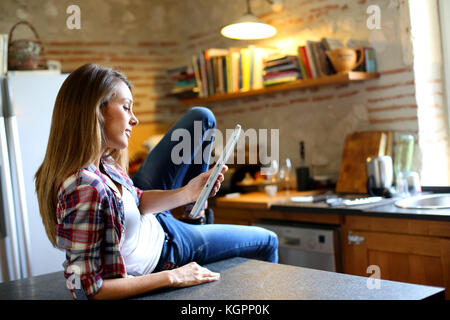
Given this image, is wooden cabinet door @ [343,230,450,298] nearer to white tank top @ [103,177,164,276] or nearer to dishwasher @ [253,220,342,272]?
dishwasher @ [253,220,342,272]

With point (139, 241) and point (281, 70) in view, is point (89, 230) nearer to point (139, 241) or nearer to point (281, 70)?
point (139, 241)

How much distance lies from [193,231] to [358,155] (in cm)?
153

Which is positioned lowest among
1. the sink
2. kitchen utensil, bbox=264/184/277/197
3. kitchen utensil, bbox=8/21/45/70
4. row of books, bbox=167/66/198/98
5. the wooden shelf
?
the sink

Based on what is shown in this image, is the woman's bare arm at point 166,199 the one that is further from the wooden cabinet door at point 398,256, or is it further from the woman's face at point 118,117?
the wooden cabinet door at point 398,256

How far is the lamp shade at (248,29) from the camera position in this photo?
2984mm

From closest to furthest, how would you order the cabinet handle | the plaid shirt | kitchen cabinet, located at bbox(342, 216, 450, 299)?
the plaid shirt < kitchen cabinet, located at bbox(342, 216, 450, 299) < the cabinet handle

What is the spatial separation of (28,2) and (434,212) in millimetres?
3349

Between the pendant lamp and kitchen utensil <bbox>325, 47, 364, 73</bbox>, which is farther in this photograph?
the pendant lamp

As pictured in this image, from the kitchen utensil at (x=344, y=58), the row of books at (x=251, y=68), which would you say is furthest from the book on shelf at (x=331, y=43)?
the kitchen utensil at (x=344, y=58)

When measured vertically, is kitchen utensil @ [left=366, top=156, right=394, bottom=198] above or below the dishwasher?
above

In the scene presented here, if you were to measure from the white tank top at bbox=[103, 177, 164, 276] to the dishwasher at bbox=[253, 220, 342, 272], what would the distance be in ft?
3.80

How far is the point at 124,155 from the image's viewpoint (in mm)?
1684

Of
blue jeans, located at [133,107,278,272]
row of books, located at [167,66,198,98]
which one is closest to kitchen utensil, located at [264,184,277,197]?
blue jeans, located at [133,107,278,272]

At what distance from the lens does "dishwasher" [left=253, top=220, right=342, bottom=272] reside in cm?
244
